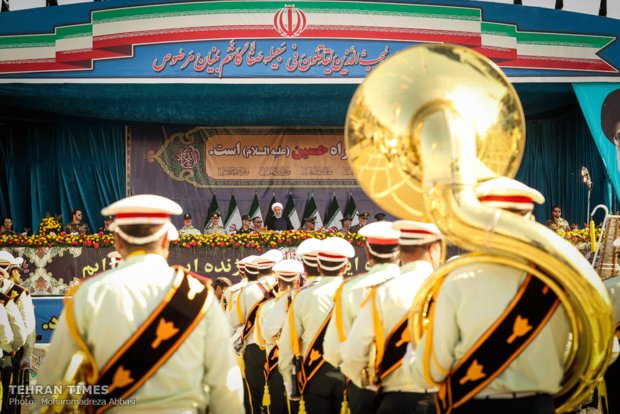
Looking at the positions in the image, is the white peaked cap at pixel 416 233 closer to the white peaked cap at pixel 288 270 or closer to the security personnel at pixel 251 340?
the white peaked cap at pixel 288 270

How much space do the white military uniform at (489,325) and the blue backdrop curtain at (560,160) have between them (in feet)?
56.4

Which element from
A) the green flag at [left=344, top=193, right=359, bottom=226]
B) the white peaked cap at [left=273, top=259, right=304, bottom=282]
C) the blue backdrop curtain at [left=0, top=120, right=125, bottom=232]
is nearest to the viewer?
the white peaked cap at [left=273, top=259, right=304, bottom=282]

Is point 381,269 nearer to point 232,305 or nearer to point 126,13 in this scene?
point 232,305

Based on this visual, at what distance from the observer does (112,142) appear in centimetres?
2186

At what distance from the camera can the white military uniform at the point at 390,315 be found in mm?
4699

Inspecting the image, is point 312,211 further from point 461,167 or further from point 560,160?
point 461,167

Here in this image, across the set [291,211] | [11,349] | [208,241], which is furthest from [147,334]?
[291,211]

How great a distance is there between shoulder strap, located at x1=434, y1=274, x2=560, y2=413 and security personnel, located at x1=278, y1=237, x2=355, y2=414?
2.71m

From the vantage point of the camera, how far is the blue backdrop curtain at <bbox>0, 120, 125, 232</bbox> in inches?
837

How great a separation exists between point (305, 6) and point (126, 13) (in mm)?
3738

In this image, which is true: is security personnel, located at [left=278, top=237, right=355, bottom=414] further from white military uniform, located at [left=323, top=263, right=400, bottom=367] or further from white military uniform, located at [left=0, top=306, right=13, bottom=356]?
white military uniform, located at [left=0, top=306, right=13, bottom=356]

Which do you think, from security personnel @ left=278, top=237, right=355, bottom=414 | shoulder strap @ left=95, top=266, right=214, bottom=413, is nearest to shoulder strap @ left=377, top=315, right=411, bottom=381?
shoulder strap @ left=95, top=266, right=214, bottom=413

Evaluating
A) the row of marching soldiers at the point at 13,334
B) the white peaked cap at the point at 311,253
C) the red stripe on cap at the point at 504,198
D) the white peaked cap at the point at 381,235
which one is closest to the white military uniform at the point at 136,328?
the red stripe on cap at the point at 504,198

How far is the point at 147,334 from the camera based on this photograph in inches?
145
